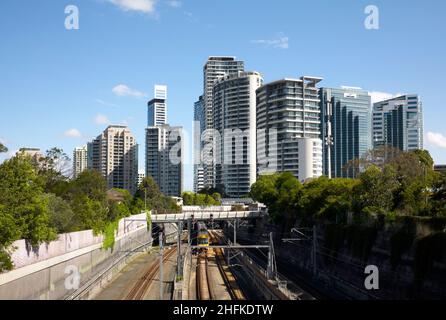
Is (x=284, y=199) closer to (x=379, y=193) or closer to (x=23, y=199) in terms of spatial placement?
(x=379, y=193)

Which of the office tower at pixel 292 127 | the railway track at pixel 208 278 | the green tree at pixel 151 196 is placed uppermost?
the office tower at pixel 292 127

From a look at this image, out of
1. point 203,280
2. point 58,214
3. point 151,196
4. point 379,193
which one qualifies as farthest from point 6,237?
point 151,196

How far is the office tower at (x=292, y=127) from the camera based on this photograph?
6806 inches

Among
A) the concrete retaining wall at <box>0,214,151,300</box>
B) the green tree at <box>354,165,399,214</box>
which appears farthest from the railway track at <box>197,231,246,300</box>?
the green tree at <box>354,165,399,214</box>

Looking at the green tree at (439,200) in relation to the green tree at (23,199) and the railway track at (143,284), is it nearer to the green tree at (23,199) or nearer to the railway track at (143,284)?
the railway track at (143,284)

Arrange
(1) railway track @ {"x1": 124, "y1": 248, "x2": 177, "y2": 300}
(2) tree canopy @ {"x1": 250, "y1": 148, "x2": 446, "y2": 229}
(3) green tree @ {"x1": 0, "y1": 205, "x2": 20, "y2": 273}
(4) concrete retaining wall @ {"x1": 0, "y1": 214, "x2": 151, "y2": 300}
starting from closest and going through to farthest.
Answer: (3) green tree @ {"x1": 0, "y1": 205, "x2": 20, "y2": 273}
(4) concrete retaining wall @ {"x1": 0, "y1": 214, "x2": 151, "y2": 300}
(1) railway track @ {"x1": 124, "y1": 248, "x2": 177, "y2": 300}
(2) tree canopy @ {"x1": 250, "y1": 148, "x2": 446, "y2": 229}

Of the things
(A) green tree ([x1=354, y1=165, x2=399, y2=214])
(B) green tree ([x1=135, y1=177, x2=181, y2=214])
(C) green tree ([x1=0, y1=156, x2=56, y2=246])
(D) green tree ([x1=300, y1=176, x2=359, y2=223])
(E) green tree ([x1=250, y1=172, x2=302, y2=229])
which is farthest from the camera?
(B) green tree ([x1=135, y1=177, x2=181, y2=214])

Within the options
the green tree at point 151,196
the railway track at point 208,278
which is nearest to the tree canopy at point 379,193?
the railway track at point 208,278

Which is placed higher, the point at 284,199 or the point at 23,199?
the point at 23,199

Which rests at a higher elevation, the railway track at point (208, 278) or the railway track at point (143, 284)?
the railway track at point (143, 284)

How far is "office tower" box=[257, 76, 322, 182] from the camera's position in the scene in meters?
173

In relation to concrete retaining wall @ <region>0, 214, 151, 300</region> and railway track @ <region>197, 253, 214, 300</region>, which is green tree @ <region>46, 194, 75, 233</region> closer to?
concrete retaining wall @ <region>0, 214, 151, 300</region>

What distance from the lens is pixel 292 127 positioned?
18088cm

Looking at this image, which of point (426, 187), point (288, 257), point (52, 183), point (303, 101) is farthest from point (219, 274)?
point (303, 101)
